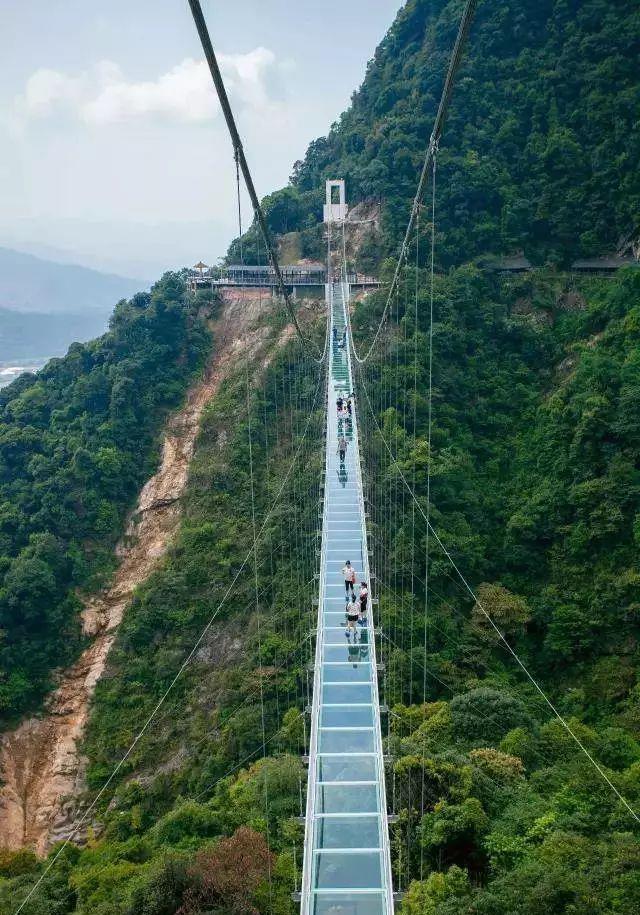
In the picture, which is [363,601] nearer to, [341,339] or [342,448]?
[342,448]

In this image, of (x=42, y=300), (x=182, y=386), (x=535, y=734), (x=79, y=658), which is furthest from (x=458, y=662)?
(x=42, y=300)

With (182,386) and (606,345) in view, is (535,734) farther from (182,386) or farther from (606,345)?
(182,386)

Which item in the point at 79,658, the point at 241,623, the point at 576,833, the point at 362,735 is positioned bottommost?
the point at 79,658

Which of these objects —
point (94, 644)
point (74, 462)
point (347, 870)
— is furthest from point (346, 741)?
point (74, 462)

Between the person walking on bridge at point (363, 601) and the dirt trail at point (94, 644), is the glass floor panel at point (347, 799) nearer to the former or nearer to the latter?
the person walking on bridge at point (363, 601)

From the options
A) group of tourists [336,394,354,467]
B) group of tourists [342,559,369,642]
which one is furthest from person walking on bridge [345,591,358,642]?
group of tourists [336,394,354,467]

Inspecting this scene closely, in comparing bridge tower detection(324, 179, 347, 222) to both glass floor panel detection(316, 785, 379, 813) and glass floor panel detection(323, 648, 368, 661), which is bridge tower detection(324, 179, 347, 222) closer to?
glass floor panel detection(323, 648, 368, 661)
